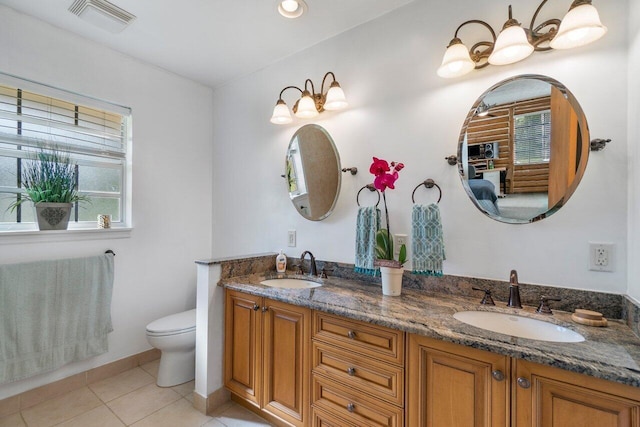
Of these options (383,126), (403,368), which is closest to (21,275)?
(403,368)

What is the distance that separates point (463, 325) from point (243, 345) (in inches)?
51.6

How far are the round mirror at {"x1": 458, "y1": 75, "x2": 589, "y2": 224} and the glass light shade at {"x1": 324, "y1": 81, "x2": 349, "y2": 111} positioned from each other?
786mm

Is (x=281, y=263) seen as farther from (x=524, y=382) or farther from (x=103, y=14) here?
(x=103, y=14)

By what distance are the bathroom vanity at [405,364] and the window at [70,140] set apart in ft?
4.43

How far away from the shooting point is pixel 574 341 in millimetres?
1049

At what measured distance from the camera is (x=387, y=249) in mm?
1667

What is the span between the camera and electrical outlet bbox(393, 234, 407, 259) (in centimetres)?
176

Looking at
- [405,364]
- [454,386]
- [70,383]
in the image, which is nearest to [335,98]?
[405,364]

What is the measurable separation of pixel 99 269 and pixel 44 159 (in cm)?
84

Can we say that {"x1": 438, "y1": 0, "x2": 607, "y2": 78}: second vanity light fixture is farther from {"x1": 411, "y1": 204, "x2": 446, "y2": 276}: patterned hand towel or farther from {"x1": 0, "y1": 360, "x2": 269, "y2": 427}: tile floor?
{"x1": 0, "y1": 360, "x2": 269, "y2": 427}: tile floor

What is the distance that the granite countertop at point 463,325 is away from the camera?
2.78 feet

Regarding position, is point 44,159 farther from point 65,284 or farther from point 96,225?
point 65,284

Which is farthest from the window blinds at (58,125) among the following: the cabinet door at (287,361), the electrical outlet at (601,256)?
the electrical outlet at (601,256)

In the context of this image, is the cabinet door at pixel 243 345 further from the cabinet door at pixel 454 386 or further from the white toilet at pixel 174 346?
the cabinet door at pixel 454 386
